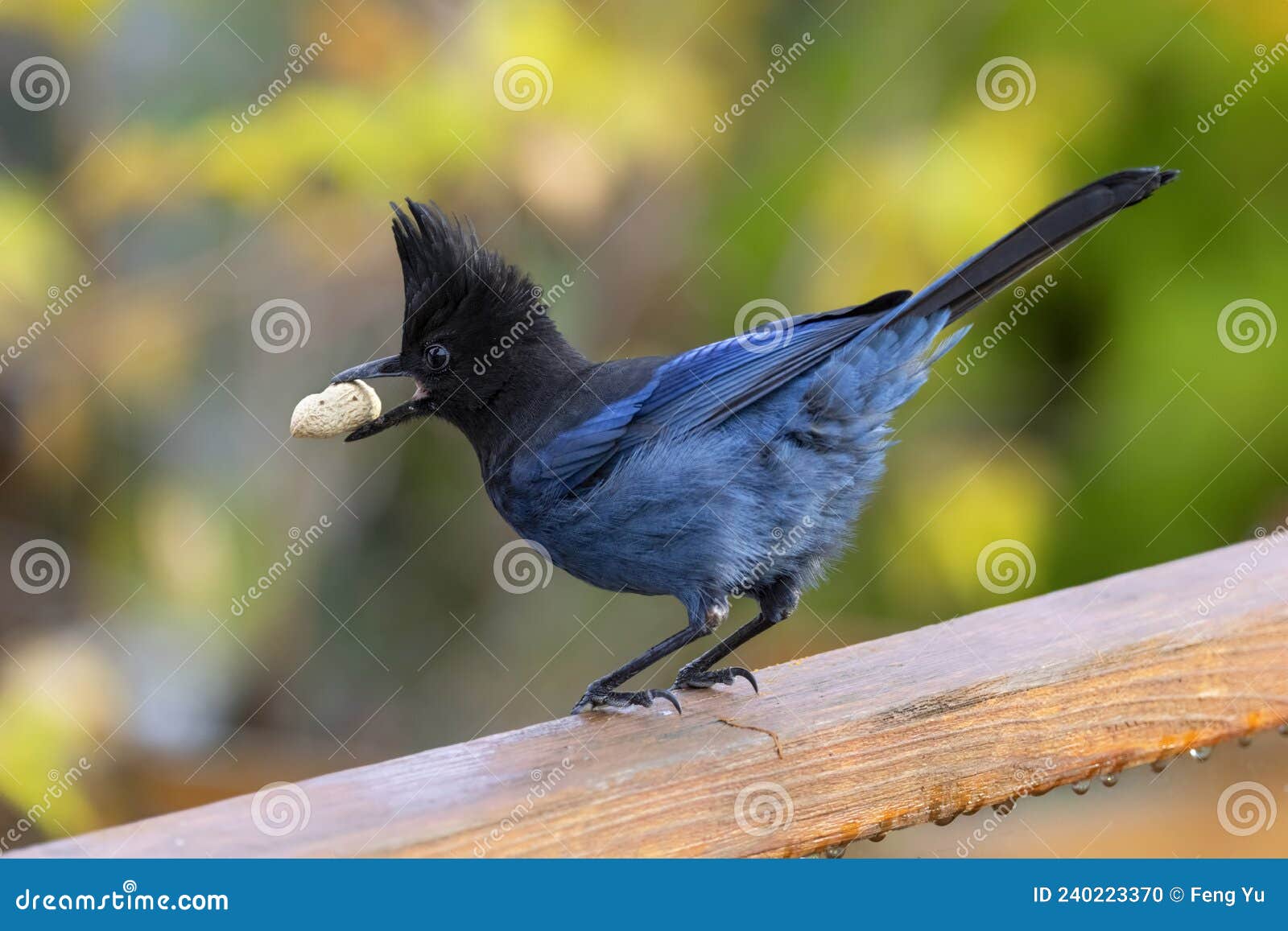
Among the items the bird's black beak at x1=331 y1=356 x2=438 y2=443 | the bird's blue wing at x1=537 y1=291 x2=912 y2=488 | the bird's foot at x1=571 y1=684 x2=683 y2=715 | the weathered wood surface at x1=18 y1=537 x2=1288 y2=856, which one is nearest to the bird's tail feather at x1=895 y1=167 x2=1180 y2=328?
the bird's blue wing at x1=537 y1=291 x2=912 y2=488

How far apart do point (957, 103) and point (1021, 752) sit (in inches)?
109

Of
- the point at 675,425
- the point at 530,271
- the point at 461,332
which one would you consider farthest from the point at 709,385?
the point at 530,271

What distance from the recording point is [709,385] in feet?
11.4

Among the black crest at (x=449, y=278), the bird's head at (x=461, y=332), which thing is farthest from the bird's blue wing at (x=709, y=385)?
the black crest at (x=449, y=278)

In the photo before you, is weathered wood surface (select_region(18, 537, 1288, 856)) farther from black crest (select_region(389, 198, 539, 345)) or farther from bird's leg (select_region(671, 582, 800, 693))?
black crest (select_region(389, 198, 539, 345))

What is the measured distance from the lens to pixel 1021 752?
2.64 metres

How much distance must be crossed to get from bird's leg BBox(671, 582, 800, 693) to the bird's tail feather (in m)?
0.83

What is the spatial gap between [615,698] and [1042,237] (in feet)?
4.43

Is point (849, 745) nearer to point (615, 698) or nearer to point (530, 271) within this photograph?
point (615, 698)

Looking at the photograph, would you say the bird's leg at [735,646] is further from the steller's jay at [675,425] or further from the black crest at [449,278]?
the black crest at [449,278]

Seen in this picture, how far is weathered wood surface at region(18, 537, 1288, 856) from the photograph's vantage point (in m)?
2.11

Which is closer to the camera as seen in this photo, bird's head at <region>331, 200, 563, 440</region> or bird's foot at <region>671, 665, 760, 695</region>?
bird's foot at <region>671, 665, 760, 695</region>

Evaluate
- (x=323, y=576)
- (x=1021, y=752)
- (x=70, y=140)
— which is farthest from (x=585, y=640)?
(x=1021, y=752)

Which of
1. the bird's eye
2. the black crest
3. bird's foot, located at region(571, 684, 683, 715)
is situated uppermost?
the black crest
